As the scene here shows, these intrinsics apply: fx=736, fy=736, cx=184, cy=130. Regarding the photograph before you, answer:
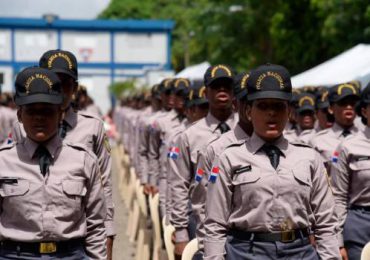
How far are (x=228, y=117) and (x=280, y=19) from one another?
22.7m

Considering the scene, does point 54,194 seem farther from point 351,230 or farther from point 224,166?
point 351,230

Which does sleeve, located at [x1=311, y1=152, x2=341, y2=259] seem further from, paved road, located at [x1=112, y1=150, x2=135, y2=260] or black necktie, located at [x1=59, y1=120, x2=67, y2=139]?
paved road, located at [x1=112, y1=150, x2=135, y2=260]

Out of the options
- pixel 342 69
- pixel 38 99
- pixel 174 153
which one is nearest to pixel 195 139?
pixel 174 153

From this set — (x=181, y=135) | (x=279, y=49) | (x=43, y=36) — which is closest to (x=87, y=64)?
(x=43, y=36)

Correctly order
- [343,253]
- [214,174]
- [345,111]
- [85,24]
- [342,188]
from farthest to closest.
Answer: [85,24], [345,111], [342,188], [343,253], [214,174]

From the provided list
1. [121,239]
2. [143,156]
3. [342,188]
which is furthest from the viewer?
[121,239]

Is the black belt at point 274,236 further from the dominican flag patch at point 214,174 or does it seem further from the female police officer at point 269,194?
the dominican flag patch at point 214,174

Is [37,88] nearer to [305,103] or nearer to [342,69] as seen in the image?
[305,103]

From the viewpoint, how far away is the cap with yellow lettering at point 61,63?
5.10m

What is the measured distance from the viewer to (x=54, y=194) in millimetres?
3674

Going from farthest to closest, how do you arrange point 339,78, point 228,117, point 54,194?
1. point 339,78
2. point 228,117
3. point 54,194

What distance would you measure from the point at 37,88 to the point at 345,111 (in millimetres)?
4457

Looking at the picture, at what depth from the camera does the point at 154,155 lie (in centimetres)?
923

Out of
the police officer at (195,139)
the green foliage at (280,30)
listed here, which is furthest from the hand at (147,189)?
the green foliage at (280,30)
